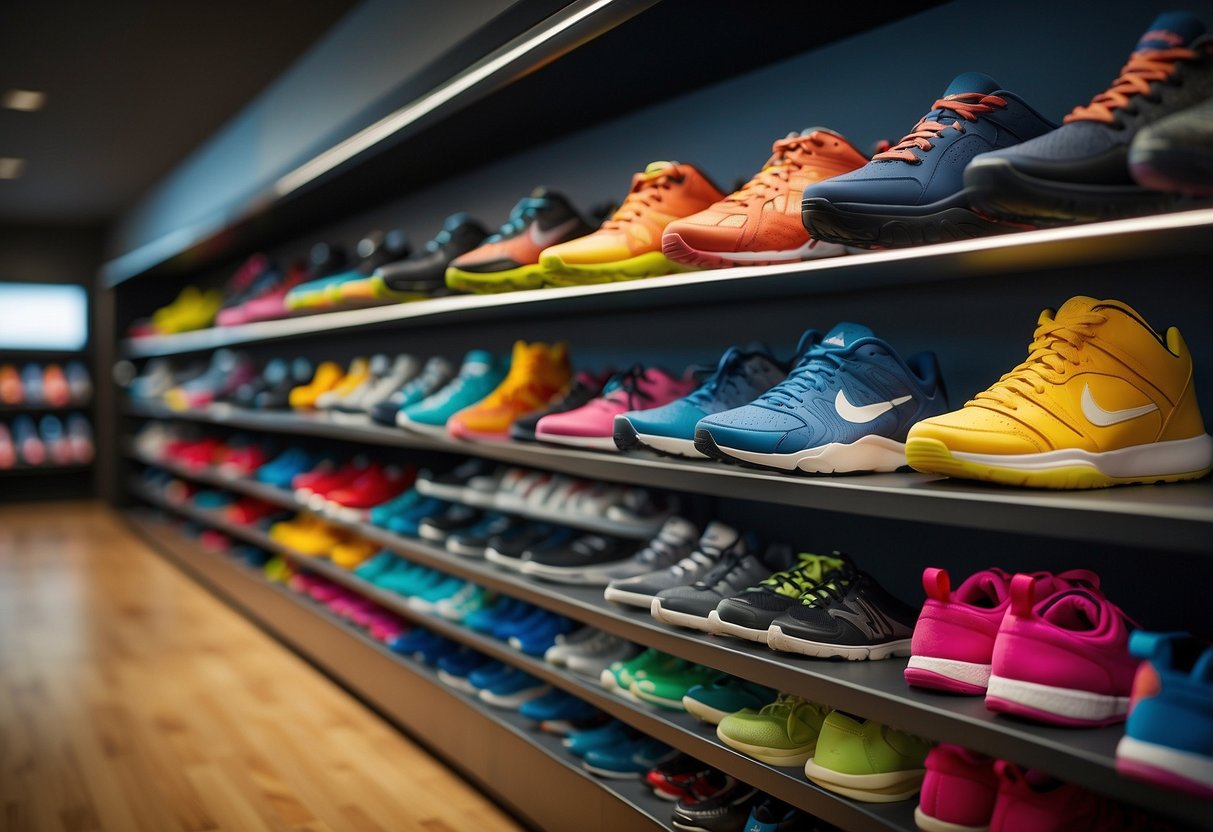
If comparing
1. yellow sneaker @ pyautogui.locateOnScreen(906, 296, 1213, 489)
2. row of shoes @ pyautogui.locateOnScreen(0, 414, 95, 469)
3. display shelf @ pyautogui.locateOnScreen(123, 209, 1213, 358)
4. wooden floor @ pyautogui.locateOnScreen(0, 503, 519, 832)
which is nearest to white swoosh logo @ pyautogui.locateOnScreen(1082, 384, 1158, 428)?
yellow sneaker @ pyautogui.locateOnScreen(906, 296, 1213, 489)

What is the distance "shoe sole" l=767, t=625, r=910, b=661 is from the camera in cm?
154

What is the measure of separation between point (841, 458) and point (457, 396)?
4.99 ft

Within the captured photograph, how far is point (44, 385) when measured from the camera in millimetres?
8758

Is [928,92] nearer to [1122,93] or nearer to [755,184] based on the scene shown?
[755,184]

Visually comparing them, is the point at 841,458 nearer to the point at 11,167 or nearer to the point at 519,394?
the point at 519,394

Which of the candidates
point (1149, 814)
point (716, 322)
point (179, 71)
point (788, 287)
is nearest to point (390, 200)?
point (179, 71)

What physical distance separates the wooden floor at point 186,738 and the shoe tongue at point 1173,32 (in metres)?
2.08

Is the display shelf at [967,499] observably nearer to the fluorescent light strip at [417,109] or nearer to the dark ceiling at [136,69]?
the fluorescent light strip at [417,109]

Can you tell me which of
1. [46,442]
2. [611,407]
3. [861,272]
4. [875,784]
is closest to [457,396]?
[611,407]

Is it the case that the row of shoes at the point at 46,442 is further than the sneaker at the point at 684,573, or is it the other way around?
the row of shoes at the point at 46,442

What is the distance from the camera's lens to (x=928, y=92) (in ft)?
5.92

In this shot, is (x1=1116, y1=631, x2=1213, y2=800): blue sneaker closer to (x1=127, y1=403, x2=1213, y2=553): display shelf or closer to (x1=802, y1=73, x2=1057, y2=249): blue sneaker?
(x1=127, y1=403, x2=1213, y2=553): display shelf

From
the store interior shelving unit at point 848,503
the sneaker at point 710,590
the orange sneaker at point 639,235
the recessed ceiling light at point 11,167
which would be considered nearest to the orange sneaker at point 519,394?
the store interior shelving unit at point 848,503

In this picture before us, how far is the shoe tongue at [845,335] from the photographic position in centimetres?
160
